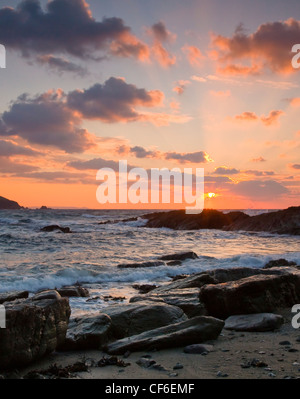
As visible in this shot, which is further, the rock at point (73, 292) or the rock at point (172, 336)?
the rock at point (73, 292)

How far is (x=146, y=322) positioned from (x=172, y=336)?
1151 millimetres

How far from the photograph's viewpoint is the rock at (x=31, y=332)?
5676mm

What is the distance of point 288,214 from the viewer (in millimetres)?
45438

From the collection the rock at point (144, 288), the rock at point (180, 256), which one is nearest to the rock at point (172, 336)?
the rock at point (144, 288)

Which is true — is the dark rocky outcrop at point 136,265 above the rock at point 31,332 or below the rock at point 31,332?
below

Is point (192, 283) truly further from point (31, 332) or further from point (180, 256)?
point (180, 256)

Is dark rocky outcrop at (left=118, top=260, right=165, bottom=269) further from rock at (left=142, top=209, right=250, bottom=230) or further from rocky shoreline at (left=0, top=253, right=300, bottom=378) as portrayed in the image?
rock at (left=142, top=209, right=250, bottom=230)

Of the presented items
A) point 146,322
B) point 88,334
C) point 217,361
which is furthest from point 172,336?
point 88,334

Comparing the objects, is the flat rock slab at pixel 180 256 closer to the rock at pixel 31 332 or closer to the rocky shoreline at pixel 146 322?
the rocky shoreline at pixel 146 322

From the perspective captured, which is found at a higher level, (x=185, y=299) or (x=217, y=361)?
(x=185, y=299)

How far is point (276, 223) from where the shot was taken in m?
45.2

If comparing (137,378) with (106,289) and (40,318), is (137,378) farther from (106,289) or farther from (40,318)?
(106,289)

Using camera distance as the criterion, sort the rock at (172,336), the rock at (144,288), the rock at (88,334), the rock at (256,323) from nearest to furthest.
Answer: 1. the rock at (172,336)
2. the rock at (88,334)
3. the rock at (256,323)
4. the rock at (144,288)

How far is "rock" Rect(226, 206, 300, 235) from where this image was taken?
140ft
